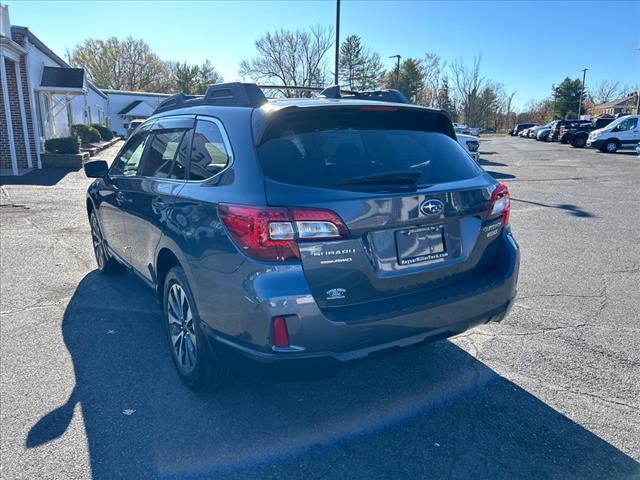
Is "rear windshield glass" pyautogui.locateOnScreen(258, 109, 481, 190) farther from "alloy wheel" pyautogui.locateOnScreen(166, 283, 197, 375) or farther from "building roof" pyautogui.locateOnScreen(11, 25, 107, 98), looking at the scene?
"building roof" pyautogui.locateOnScreen(11, 25, 107, 98)

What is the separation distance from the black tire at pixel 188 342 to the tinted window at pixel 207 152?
0.66 metres

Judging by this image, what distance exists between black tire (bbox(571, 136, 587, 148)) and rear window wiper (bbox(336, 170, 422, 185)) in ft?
119

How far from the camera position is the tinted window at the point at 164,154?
351cm

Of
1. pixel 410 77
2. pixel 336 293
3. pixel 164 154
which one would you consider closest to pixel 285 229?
pixel 336 293

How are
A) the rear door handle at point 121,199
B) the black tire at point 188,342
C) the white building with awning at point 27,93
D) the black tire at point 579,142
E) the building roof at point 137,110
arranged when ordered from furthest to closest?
the building roof at point 137,110
the black tire at point 579,142
the white building with awning at point 27,93
the rear door handle at point 121,199
the black tire at point 188,342

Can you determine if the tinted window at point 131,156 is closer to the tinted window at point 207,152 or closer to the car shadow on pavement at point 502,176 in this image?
the tinted window at point 207,152

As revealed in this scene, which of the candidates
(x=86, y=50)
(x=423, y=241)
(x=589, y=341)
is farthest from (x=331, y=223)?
(x=86, y=50)

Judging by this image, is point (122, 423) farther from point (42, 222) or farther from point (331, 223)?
point (42, 222)

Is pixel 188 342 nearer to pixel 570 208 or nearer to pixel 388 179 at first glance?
pixel 388 179

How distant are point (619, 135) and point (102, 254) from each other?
30.7m

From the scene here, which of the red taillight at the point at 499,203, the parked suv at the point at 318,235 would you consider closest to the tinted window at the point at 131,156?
the parked suv at the point at 318,235

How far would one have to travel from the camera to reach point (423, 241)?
109 inches

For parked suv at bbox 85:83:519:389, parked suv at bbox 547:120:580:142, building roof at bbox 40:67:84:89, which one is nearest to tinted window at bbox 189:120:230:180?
parked suv at bbox 85:83:519:389

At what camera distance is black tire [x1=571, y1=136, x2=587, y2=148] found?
112 feet
